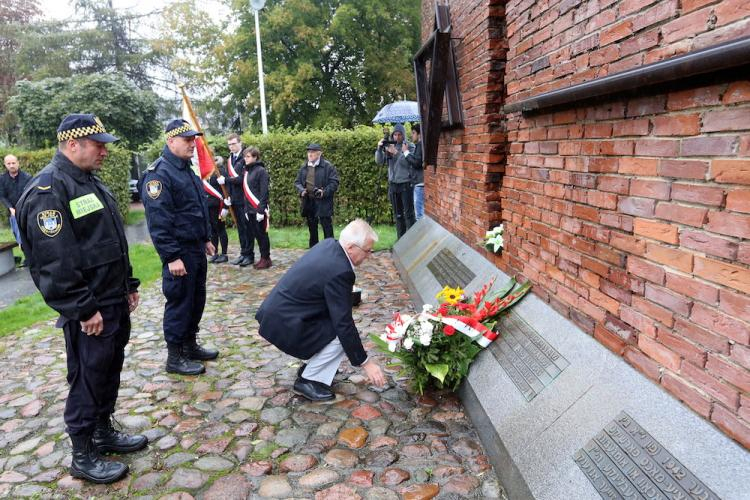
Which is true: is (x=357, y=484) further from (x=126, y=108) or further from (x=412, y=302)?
(x=126, y=108)

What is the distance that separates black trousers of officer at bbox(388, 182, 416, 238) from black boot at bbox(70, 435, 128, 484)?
21.9ft

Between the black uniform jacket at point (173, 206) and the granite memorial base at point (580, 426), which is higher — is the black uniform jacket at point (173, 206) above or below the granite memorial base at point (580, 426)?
above

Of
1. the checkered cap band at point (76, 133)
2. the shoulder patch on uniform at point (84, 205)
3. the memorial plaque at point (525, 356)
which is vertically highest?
the checkered cap band at point (76, 133)

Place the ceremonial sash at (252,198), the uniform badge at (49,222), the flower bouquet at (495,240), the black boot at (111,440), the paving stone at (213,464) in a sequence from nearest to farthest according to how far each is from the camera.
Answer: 1. the uniform badge at (49,222)
2. the paving stone at (213,464)
3. the black boot at (111,440)
4. the flower bouquet at (495,240)
5. the ceremonial sash at (252,198)

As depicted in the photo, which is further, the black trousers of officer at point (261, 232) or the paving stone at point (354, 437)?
the black trousers of officer at point (261, 232)

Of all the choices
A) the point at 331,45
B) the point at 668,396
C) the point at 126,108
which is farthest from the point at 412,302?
the point at 331,45

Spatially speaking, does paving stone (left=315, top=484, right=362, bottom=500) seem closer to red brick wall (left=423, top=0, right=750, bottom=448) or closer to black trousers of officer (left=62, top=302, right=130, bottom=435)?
black trousers of officer (left=62, top=302, right=130, bottom=435)

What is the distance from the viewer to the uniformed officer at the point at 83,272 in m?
2.60

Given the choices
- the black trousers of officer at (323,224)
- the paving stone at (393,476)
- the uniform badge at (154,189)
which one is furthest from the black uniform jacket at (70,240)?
the black trousers of officer at (323,224)

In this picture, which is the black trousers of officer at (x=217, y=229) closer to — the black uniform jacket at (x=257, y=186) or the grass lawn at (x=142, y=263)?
the black uniform jacket at (x=257, y=186)

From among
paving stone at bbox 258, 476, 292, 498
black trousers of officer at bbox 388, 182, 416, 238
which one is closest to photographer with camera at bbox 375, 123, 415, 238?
black trousers of officer at bbox 388, 182, 416, 238

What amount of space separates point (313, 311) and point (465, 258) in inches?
78.6

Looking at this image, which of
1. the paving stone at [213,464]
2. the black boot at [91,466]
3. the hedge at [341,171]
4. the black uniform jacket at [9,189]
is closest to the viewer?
the black boot at [91,466]

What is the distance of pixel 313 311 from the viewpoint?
3.60 meters
